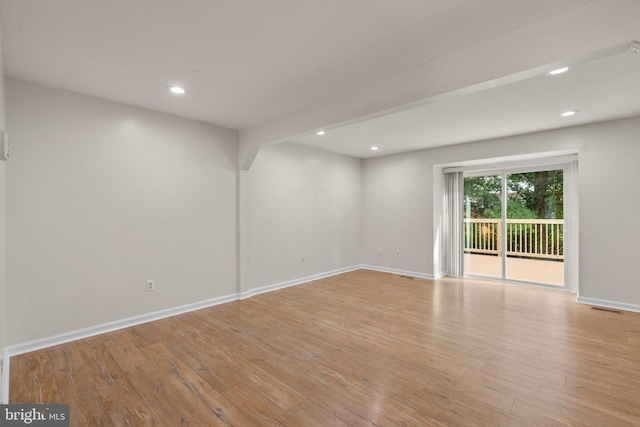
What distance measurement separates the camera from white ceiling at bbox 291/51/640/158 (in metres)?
2.64

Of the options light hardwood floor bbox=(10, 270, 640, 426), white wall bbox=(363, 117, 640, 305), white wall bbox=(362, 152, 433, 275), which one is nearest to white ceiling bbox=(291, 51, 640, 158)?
white wall bbox=(363, 117, 640, 305)

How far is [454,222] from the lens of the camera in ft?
19.1

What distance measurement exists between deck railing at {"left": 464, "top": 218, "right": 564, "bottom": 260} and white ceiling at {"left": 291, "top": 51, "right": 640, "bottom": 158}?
1.67 m

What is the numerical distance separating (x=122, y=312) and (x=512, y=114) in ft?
16.7

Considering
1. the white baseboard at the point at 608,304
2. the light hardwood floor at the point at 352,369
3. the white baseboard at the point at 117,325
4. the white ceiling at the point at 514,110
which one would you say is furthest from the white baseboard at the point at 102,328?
the white baseboard at the point at 608,304

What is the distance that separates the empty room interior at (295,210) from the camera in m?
1.89

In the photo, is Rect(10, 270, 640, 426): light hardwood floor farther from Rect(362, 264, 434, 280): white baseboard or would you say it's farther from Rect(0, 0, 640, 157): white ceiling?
Rect(0, 0, 640, 157): white ceiling

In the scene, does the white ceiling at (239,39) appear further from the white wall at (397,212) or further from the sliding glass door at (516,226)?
the sliding glass door at (516,226)

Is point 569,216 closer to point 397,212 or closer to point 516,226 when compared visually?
point 516,226

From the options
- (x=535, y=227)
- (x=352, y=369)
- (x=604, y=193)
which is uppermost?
(x=604, y=193)

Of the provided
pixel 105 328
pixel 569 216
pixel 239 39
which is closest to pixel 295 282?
pixel 105 328

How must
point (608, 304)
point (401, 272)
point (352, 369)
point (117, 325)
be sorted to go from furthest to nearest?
point (401, 272)
point (608, 304)
point (117, 325)
point (352, 369)

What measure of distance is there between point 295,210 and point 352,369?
3.19m

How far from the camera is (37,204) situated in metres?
2.78
